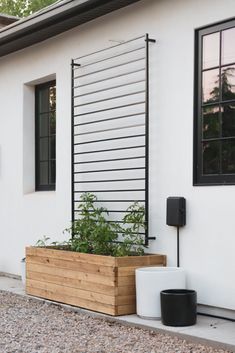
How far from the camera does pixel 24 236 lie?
9.48 meters

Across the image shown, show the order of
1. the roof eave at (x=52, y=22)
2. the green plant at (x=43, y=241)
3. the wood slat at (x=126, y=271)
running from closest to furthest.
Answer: the wood slat at (x=126, y=271), the roof eave at (x=52, y=22), the green plant at (x=43, y=241)

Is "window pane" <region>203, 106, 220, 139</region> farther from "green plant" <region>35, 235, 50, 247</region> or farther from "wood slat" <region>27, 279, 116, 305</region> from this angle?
"green plant" <region>35, 235, 50, 247</region>

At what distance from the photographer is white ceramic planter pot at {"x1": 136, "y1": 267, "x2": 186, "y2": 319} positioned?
6.19m

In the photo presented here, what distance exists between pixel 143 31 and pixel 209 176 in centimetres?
196

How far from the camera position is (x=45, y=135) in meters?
9.49

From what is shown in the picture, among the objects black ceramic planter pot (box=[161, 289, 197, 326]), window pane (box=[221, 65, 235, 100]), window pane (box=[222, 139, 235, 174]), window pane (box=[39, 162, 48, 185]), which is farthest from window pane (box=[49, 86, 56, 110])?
black ceramic planter pot (box=[161, 289, 197, 326])

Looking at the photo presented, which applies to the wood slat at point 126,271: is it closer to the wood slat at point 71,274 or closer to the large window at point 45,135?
the wood slat at point 71,274

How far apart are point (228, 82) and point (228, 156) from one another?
0.73 metres

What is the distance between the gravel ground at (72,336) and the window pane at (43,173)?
2.75 metres

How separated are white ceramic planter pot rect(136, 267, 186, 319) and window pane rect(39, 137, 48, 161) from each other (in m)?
3.67

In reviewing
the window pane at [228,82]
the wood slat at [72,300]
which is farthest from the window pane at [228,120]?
the wood slat at [72,300]

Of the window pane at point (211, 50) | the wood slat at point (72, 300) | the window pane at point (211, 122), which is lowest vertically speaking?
the wood slat at point (72, 300)

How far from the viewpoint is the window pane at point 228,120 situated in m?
6.23

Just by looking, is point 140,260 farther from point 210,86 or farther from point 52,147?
point 52,147
